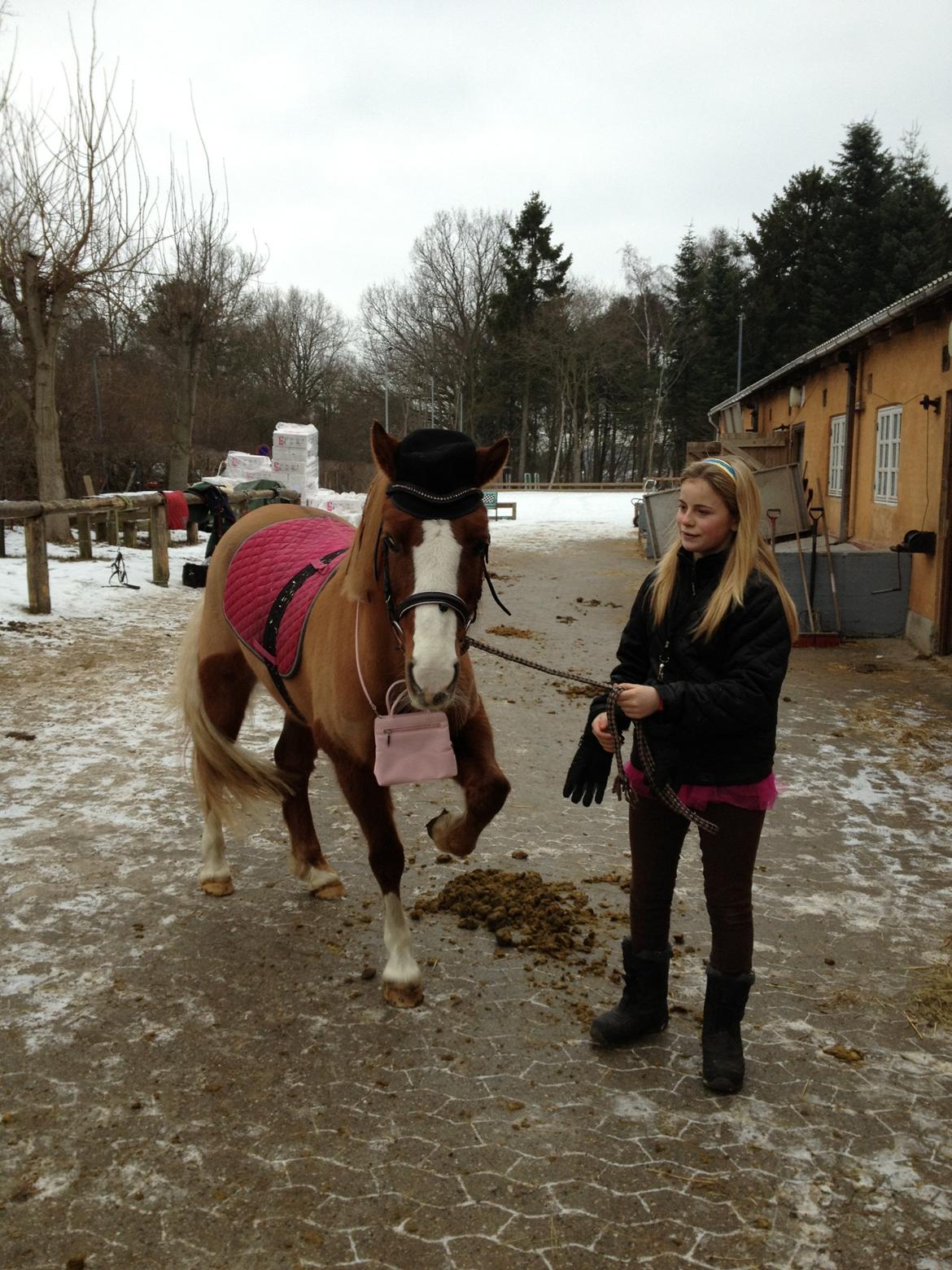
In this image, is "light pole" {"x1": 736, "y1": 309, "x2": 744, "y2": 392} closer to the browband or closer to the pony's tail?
the pony's tail

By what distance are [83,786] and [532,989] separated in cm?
292

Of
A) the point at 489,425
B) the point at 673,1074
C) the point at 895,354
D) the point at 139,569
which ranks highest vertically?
the point at 489,425

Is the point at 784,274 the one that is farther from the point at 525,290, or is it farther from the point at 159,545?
the point at 159,545

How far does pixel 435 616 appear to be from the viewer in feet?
7.43

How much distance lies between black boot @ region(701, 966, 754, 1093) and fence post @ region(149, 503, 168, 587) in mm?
10497

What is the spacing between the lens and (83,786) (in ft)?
15.8

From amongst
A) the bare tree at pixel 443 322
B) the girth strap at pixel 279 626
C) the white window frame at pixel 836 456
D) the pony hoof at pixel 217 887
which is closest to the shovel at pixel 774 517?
the white window frame at pixel 836 456

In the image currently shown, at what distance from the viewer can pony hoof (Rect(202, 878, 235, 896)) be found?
366 cm

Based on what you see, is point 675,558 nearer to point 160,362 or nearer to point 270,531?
point 270,531

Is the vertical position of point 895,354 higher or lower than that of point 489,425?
lower

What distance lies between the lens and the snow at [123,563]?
9.51 metres

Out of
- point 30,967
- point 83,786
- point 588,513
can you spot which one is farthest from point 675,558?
point 588,513

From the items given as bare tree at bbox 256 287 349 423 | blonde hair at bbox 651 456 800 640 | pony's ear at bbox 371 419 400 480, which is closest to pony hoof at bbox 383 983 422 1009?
blonde hair at bbox 651 456 800 640

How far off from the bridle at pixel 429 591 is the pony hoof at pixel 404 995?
1.13m
